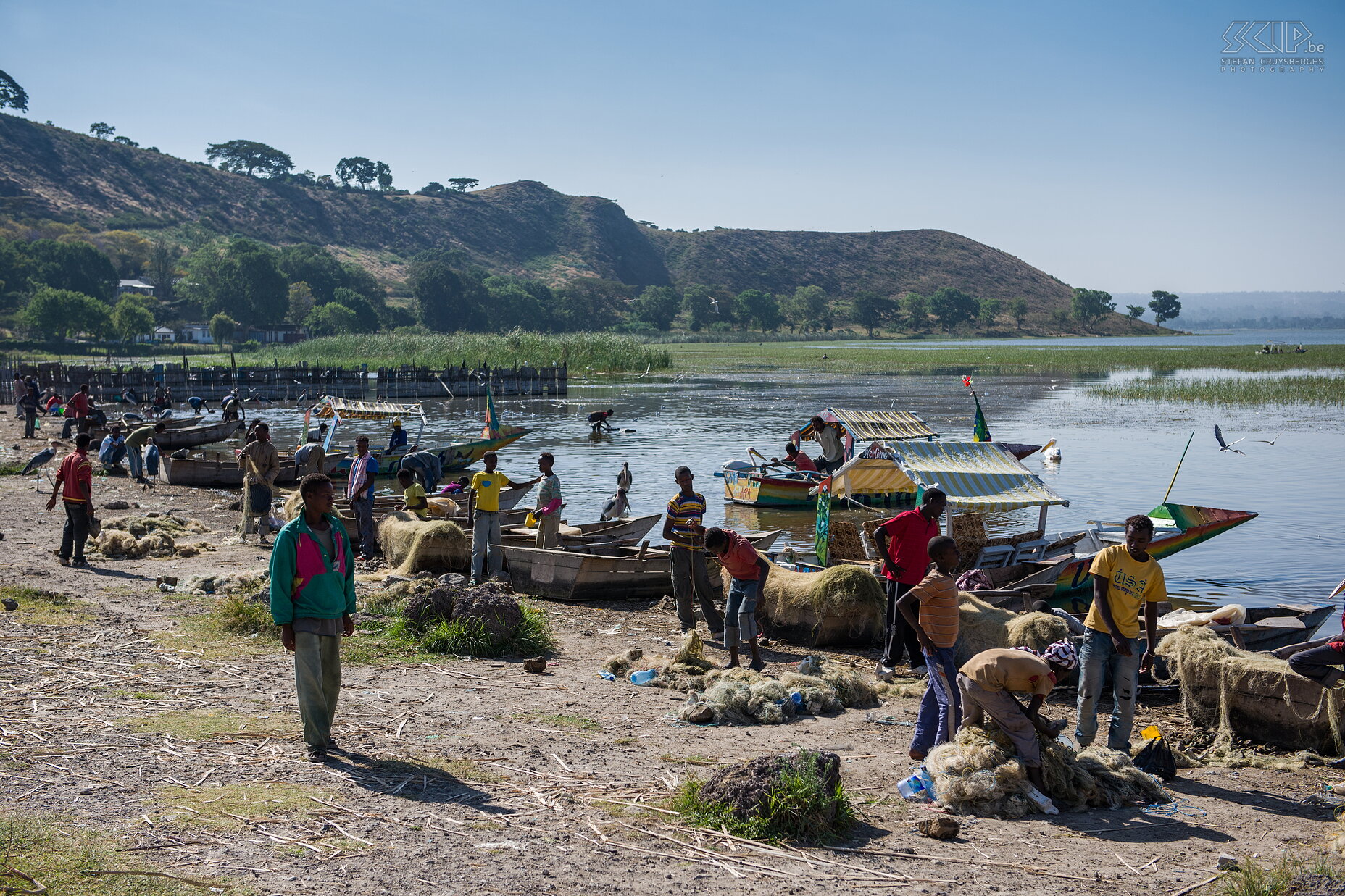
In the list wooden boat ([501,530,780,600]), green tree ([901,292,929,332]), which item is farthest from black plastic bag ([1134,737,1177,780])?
green tree ([901,292,929,332])

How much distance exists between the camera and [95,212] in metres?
150

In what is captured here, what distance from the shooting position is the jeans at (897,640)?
9.86m

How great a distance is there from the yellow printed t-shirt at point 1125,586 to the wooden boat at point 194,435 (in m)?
26.7

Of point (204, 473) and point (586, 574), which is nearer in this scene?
point (586, 574)

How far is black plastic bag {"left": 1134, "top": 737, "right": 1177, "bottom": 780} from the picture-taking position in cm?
719

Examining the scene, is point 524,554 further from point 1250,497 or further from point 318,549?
point 1250,497

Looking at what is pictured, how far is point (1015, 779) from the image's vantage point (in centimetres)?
639

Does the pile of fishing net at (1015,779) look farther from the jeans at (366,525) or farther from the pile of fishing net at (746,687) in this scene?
the jeans at (366,525)

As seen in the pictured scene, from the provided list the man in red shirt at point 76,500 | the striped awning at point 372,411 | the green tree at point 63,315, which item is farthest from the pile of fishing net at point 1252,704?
the green tree at point 63,315

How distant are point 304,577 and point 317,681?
67cm

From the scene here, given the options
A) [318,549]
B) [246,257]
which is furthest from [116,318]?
[318,549]

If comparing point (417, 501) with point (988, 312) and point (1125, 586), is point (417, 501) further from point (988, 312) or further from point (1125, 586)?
point (988, 312)

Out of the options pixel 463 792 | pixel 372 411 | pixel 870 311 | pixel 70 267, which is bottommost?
pixel 463 792

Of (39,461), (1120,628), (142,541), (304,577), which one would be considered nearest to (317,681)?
(304,577)
